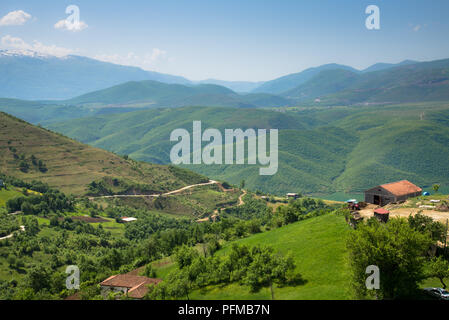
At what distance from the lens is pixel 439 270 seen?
102ft

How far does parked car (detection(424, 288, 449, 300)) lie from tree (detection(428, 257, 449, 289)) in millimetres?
1945

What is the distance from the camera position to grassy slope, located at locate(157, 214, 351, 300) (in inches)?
1309

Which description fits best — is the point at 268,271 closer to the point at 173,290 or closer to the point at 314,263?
the point at 314,263

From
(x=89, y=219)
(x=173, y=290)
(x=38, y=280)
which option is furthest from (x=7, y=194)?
(x=173, y=290)

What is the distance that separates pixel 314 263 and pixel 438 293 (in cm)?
1284

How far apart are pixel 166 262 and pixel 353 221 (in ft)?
104

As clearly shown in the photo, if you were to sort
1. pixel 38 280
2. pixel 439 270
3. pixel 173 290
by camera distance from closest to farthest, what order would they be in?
1. pixel 439 270
2. pixel 173 290
3. pixel 38 280

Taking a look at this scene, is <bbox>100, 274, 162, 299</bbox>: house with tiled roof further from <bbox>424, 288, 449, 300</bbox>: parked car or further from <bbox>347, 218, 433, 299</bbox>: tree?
<bbox>424, 288, 449, 300</bbox>: parked car

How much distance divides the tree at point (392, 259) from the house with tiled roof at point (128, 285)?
2604cm

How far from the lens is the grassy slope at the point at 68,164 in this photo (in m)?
123

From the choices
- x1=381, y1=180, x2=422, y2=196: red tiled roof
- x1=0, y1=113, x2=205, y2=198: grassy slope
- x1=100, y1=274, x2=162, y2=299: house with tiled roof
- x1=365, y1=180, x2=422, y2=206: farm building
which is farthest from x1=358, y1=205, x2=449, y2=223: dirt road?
x1=0, y1=113, x2=205, y2=198: grassy slope

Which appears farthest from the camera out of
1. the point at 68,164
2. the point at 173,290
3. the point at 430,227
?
the point at 68,164

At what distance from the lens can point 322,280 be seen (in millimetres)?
35500
